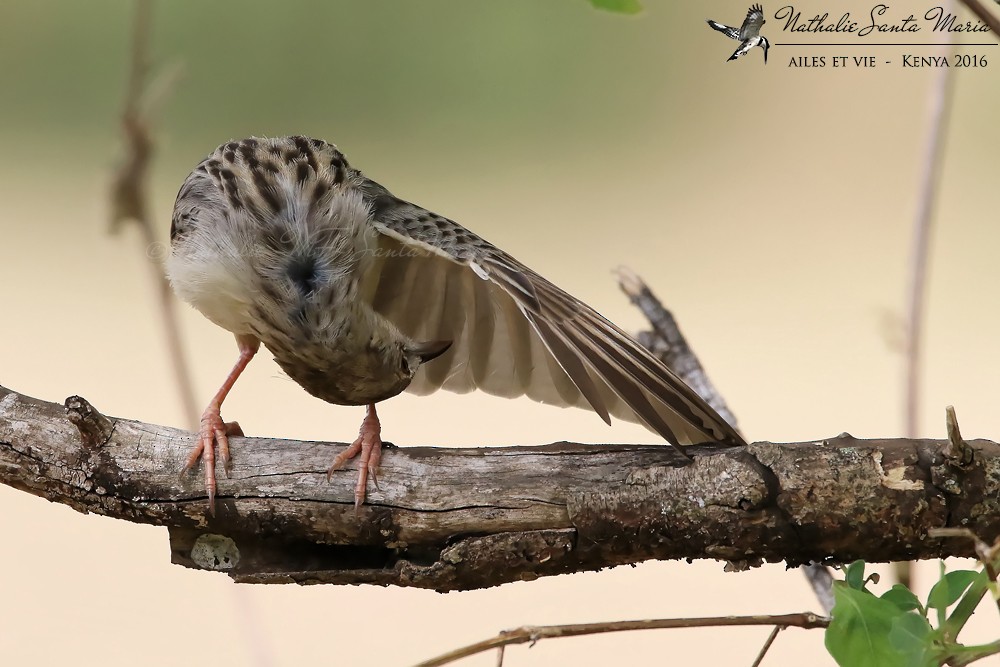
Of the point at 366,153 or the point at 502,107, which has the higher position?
the point at 502,107

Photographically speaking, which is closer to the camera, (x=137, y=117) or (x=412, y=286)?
(x=137, y=117)

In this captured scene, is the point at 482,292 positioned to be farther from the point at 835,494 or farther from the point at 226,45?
the point at 226,45

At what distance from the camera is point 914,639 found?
3.90ft

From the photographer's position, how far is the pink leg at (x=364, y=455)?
1732 millimetres

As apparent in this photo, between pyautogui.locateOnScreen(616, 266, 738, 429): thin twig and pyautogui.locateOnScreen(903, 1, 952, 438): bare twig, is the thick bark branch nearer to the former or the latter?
pyautogui.locateOnScreen(903, 1, 952, 438): bare twig

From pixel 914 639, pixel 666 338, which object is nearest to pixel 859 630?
pixel 914 639

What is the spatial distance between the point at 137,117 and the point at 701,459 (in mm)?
1373

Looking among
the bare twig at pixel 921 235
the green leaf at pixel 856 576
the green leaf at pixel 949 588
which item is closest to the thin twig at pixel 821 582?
the bare twig at pixel 921 235

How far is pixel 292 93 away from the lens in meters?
4.75

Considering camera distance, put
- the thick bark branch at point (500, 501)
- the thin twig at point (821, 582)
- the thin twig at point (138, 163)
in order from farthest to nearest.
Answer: the thin twig at point (138, 163)
the thin twig at point (821, 582)
the thick bark branch at point (500, 501)

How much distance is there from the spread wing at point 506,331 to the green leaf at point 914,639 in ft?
1.73

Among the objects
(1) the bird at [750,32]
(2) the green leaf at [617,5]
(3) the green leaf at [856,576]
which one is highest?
(1) the bird at [750,32]

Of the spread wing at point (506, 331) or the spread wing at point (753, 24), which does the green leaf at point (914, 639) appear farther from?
the spread wing at point (753, 24)

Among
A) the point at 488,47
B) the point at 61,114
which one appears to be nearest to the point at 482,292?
the point at 488,47
